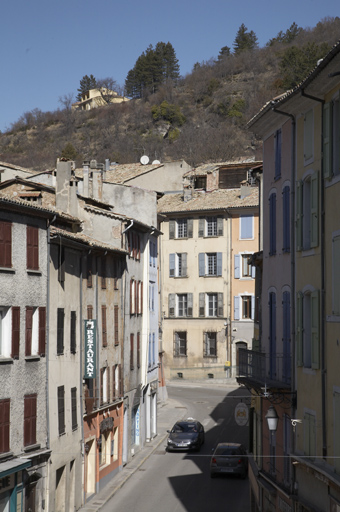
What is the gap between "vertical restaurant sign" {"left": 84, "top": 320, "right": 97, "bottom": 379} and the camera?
35344 mm

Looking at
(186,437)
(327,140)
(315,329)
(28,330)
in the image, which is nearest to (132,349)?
(186,437)

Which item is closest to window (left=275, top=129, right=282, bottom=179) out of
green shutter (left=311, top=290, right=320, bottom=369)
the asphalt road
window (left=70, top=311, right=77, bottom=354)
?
green shutter (left=311, top=290, right=320, bottom=369)

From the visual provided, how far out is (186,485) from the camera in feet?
122

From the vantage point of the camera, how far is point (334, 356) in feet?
66.2

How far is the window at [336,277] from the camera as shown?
1989 centimetres

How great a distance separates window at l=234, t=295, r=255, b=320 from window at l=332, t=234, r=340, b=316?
47.7 metres

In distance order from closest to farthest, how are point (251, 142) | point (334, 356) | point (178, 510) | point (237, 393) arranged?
1. point (334, 356)
2. point (178, 510)
3. point (237, 393)
4. point (251, 142)

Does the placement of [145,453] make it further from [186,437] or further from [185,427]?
[185,427]

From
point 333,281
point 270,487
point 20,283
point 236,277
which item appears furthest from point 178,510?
point 236,277

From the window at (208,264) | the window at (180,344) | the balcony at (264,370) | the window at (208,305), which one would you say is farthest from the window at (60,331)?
the window at (180,344)

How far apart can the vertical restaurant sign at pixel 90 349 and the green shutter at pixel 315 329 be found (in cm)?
1556

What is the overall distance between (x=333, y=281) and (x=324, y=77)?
17.4 feet

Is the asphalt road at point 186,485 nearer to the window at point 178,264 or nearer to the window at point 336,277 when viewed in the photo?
the window at point 336,277

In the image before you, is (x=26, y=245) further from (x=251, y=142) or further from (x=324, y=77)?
(x=251, y=142)
